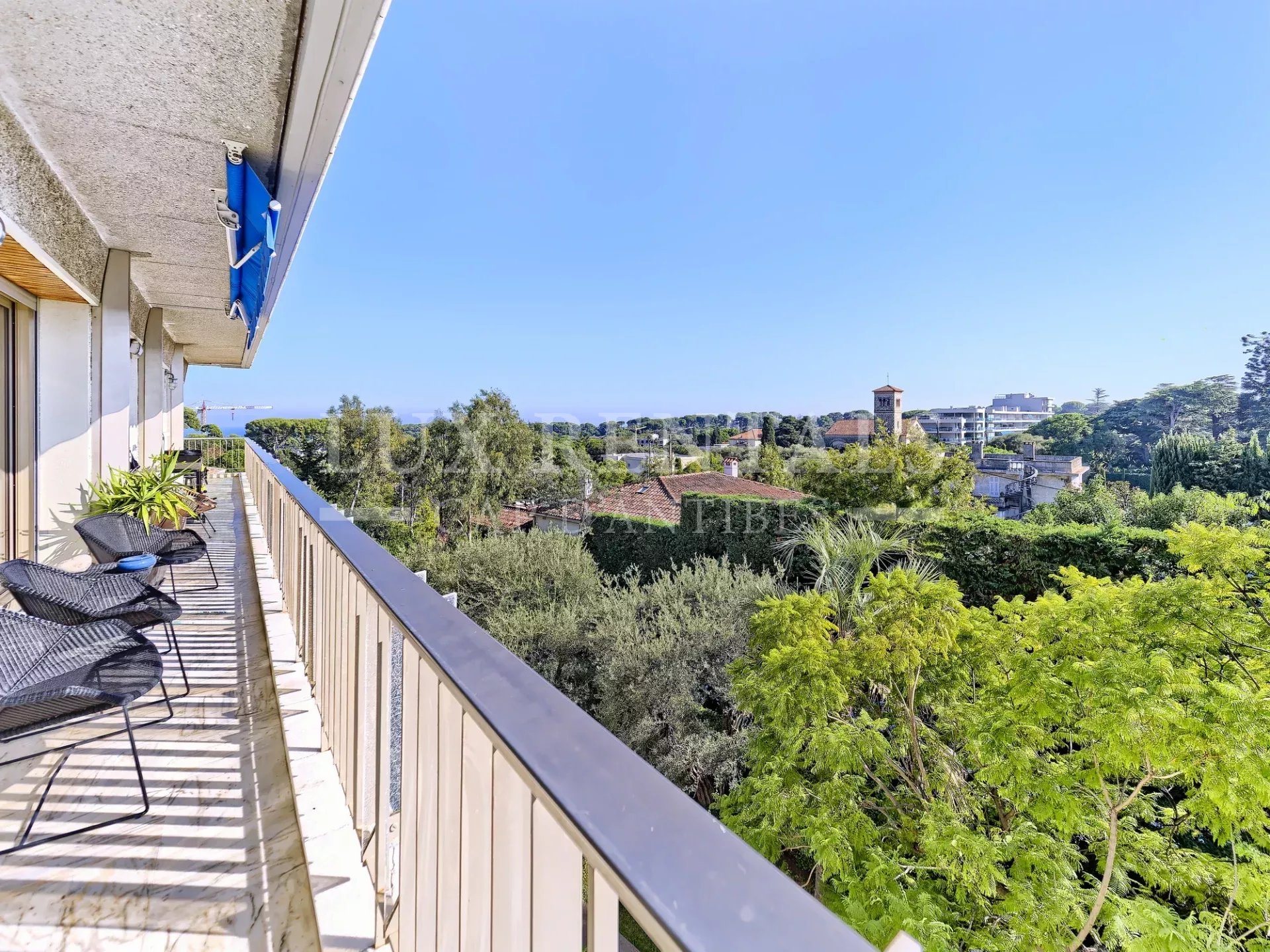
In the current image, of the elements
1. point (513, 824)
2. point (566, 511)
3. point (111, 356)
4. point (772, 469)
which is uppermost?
point (111, 356)

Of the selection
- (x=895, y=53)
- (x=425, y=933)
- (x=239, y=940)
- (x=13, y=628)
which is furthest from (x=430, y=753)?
(x=895, y=53)

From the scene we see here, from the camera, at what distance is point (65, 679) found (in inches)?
73.1

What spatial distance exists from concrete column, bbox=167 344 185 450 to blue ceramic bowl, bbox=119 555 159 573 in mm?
7365

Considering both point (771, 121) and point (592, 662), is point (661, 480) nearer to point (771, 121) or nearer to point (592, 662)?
point (592, 662)

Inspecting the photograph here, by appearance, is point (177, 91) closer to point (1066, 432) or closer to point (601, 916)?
point (601, 916)

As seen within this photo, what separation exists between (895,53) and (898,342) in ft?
74.0

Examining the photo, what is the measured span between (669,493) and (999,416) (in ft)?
128

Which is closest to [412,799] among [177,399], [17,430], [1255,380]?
[17,430]

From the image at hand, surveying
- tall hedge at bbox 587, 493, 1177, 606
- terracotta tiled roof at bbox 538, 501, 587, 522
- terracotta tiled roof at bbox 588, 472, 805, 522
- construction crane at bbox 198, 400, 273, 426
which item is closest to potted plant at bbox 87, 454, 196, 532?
tall hedge at bbox 587, 493, 1177, 606

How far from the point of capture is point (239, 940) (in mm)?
1282

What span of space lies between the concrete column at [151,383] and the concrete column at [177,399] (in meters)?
2.32

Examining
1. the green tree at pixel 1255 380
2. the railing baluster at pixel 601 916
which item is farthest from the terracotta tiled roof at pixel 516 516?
the green tree at pixel 1255 380

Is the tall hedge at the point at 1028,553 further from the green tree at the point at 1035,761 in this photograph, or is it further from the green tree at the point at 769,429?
the green tree at the point at 769,429

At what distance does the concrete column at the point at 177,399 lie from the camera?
365 inches
